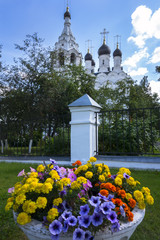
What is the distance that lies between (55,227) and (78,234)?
142 mm

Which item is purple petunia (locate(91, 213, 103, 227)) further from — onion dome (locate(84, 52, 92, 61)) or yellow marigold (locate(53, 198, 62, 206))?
onion dome (locate(84, 52, 92, 61))

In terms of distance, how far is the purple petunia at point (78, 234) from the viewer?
986 millimetres

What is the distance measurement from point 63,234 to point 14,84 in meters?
7.26

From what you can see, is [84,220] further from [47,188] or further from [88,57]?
[88,57]

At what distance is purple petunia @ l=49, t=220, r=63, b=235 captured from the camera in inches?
39.7

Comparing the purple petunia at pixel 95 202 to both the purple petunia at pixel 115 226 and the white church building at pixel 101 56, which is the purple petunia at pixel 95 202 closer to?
the purple petunia at pixel 115 226

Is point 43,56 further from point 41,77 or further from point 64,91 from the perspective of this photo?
point 64,91

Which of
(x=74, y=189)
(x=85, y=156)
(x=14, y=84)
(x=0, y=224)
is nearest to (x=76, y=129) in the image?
(x=85, y=156)

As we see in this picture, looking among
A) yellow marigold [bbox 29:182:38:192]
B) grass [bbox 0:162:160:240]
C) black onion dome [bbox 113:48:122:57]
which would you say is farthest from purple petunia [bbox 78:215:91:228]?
black onion dome [bbox 113:48:122:57]

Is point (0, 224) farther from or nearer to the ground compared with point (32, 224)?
nearer to the ground

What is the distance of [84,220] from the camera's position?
104cm

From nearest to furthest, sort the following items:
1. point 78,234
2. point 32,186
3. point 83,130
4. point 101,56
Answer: point 78,234
point 32,186
point 83,130
point 101,56

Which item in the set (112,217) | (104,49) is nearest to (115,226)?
(112,217)

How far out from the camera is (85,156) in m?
4.18
